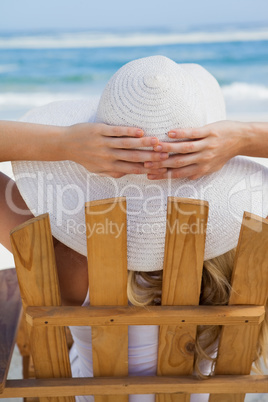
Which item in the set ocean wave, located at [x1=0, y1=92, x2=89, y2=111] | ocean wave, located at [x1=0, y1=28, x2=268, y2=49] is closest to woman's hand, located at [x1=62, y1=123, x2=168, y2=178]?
ocean wave, located at [x1=0, y1=92, x2=89, y2=111]

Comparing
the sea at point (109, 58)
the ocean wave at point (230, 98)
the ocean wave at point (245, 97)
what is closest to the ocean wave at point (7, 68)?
the sea at point (109, 58)

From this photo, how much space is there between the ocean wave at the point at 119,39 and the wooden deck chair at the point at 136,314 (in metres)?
11.0

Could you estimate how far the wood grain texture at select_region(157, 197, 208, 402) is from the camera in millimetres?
963

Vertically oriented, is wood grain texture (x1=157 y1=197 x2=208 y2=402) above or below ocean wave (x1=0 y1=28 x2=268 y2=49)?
below

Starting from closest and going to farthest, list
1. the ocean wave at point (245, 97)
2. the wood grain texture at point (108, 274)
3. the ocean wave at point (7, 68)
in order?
1. the wood grain texture at point (108, 274)
2. the ocean wave at point (245, 97)
3. the ocean wave at point (7, 68)

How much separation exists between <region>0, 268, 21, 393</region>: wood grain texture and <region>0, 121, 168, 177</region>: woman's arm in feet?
1.77

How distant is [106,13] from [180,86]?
1300 centimetres

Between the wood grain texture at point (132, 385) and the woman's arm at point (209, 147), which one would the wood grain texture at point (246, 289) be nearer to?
the wood grain texture at point (132, 385)

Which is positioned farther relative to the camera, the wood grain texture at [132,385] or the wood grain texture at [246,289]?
the wood grain texture at [132,385]

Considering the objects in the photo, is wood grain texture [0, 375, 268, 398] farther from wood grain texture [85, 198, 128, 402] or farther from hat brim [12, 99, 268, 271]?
hat brim [12, 99, 268, 271]

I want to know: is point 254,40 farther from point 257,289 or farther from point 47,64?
point 257,289

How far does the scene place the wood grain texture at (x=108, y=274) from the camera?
3.12 feet

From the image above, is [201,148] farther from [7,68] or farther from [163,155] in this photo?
[7,68]

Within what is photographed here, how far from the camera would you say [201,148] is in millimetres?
1100
